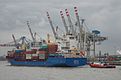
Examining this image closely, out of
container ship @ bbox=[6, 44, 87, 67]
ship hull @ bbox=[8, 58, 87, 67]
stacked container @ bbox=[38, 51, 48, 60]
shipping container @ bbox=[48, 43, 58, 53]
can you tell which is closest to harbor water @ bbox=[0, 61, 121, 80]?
ship hull @ bbox=[8, 58, 87, 67]

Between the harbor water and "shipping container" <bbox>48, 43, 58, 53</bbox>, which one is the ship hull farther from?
the harbor water

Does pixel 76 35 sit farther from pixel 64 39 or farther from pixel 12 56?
pixel 12 56

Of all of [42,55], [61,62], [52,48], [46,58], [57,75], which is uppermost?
[52,48]

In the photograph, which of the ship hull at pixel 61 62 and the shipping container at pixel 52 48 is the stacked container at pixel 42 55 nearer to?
→ the ship hull at pixel 61 62

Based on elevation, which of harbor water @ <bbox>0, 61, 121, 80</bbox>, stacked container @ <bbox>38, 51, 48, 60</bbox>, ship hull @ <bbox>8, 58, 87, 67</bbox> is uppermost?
stacked container @ <bbox>38, 51, 48, 60</bbox>

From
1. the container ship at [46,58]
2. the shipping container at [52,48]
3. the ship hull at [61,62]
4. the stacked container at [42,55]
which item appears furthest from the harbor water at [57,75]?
the shipping container at [52,48]

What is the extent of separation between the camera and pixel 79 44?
16450 cm

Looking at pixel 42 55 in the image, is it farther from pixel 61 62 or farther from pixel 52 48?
pixel 61 62

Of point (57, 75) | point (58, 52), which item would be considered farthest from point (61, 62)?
point (57, 75)

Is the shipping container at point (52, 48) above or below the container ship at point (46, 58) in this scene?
above

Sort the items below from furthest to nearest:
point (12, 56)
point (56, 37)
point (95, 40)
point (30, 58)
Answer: point (95, 40) → point (56, 37) → point (12, 56) → point (30, 58)

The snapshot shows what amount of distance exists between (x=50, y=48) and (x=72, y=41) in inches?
919

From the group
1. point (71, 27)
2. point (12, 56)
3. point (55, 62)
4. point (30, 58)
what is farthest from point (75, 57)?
point (71, 27)

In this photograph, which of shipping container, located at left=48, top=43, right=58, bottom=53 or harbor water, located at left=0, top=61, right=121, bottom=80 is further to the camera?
shipping container, located at left=48, top=43, right=58, bottom=53
